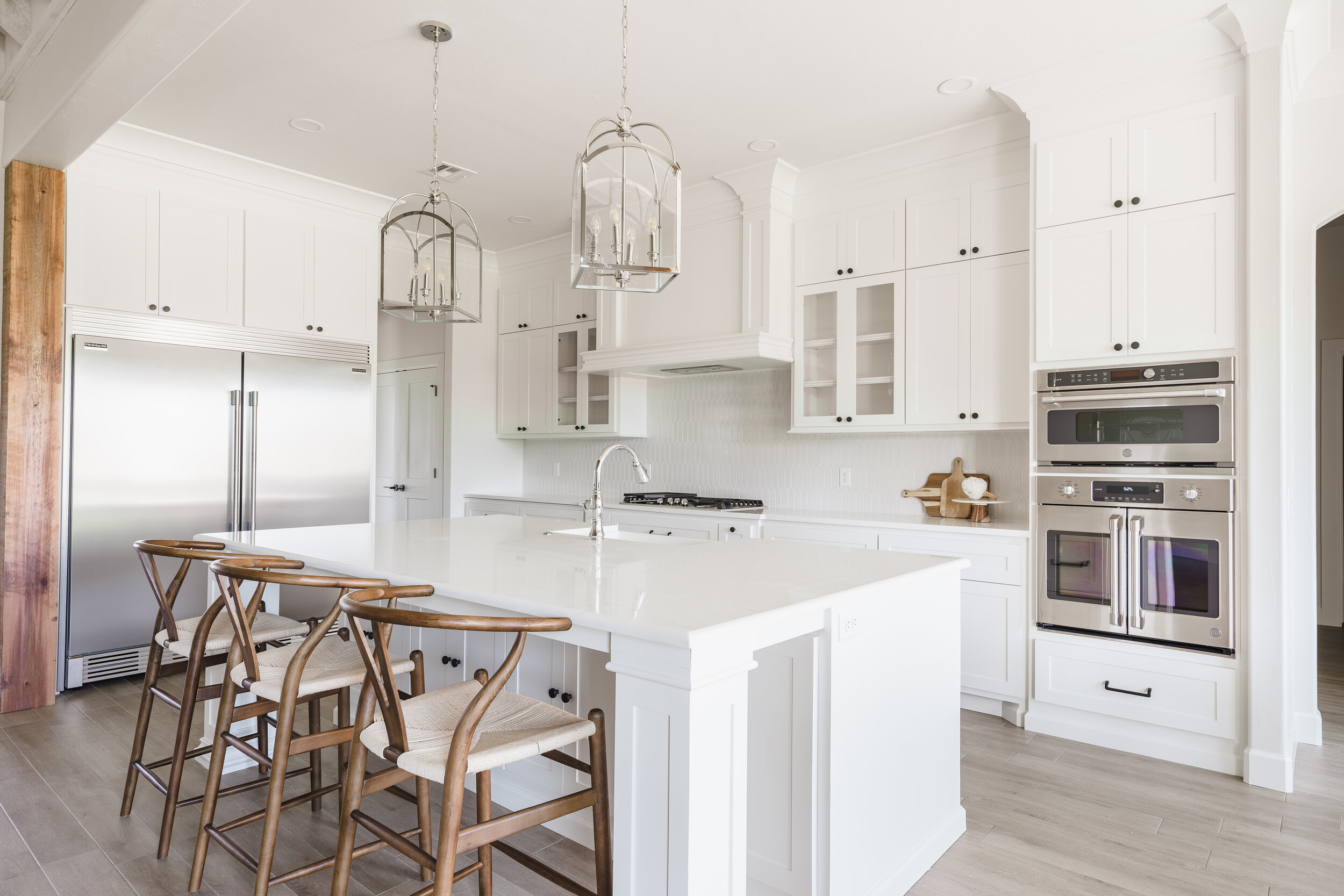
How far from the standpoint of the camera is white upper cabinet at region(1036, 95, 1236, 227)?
117 inches

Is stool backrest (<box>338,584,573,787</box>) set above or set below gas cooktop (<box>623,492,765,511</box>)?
below

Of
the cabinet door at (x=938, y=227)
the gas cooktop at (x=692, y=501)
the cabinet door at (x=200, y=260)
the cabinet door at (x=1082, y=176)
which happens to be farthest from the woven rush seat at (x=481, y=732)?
the cabinet door at (x=200, y=260)

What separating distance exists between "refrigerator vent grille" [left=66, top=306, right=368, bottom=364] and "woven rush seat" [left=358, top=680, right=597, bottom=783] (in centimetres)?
327

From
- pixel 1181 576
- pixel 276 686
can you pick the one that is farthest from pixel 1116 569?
pixel 276 686

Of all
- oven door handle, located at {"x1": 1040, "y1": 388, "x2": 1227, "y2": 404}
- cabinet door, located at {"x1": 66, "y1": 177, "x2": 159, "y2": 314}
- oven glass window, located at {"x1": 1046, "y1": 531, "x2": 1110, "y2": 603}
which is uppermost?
cabinet door, located at {"x1": 66, "y1": 177, "x2": 159, "y2": 314}

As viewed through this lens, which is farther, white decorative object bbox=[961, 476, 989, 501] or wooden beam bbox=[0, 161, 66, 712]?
white decorative object bbox=[961, 476, 989, 501]

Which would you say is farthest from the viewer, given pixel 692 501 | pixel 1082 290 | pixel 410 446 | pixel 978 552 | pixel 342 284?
pixel 410 446

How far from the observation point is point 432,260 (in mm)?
2641

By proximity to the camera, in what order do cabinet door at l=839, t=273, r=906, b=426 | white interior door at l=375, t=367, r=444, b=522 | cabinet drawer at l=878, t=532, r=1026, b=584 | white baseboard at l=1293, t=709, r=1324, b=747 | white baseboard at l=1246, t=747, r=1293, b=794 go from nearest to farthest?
white baseboard at l=1246, t=747, r=1293, b=794
white baseboard at l=1293, t=709, r=1324, b=747
cabinet drawer at l=878, t=532, r=1026, b=584
cabinet door at l=839, t=273, r=906, b=426
white interior door at l=375, t=367, r=444, b=522

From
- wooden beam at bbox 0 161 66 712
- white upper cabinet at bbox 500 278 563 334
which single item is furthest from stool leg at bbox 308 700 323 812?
white upper cabinet at bbox 500 278 563 334

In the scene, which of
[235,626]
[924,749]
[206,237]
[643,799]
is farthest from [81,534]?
[924,749]

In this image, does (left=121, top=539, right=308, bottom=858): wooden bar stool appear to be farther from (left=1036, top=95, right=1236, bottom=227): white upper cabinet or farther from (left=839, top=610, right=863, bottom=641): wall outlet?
(left=1036, top=95, right=1236, bottom=227): white upper cabinet

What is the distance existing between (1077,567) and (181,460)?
441 cm

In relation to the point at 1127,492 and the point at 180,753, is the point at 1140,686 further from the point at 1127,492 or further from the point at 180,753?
the point at 180,753
